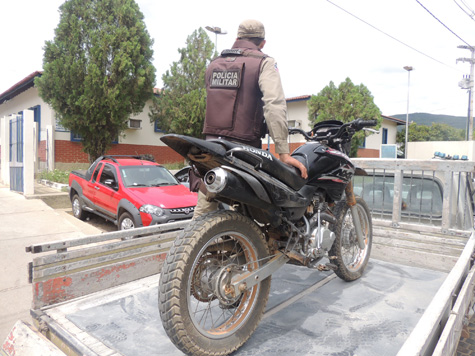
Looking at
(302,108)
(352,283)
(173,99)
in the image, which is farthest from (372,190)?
(302,108)

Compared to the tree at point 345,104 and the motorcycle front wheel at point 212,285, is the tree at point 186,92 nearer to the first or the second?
the tree at point 345,104

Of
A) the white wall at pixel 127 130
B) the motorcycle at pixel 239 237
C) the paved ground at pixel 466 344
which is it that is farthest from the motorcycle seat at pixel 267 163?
the white wall at pixel 127 130

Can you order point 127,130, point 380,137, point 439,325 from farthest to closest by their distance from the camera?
point 380,137, point 127,130, point 439,325

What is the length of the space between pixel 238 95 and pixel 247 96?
67 millimetres

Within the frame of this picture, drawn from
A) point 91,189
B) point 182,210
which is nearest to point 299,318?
point 182,210

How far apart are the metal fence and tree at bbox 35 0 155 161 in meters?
12.2

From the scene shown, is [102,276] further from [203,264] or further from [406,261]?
[406,261]

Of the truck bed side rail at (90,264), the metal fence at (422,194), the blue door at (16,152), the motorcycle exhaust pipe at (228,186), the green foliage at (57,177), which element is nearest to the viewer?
the motorcycle exhaust pipe at (228,186)

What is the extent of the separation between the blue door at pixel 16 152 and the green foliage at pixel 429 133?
36.5 meters

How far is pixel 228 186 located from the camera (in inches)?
79.3

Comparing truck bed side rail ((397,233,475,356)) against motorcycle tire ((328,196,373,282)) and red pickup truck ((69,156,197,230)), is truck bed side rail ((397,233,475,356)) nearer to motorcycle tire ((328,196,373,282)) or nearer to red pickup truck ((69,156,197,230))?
motorcycle tire ((328,196,373,282))

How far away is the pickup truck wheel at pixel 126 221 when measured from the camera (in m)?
6.66

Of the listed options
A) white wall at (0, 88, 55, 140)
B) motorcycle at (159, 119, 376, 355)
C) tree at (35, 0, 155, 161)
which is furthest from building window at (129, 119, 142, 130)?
motorcycle at (159, 119, 376, 355)

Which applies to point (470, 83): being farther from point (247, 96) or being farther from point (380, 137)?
point (247, 96)
